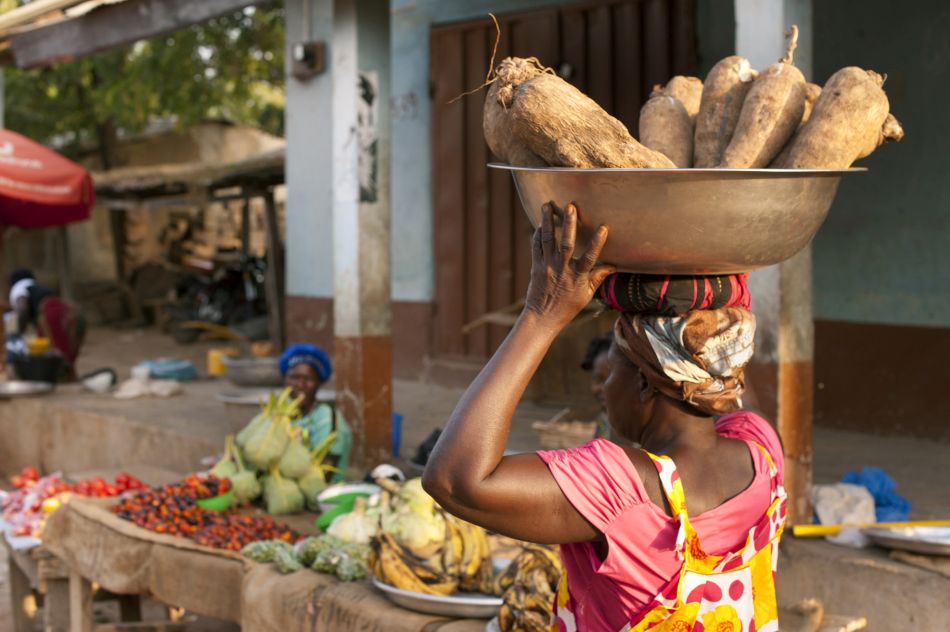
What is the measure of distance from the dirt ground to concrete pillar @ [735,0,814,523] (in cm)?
91

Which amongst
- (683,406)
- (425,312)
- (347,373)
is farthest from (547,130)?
(425,312)

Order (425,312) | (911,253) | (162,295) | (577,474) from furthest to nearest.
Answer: (162,295)
(425,312)
(911,253)
(577,474)

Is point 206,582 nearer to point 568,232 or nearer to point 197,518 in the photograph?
point 197,518

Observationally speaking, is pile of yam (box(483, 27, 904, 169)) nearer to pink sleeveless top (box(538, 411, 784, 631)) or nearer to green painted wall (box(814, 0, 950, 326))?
pink sleeveless top (box(538, 411, 784, 631))

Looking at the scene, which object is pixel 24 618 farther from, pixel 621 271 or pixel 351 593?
pixel 621 271

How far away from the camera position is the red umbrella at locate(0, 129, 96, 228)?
368 inches

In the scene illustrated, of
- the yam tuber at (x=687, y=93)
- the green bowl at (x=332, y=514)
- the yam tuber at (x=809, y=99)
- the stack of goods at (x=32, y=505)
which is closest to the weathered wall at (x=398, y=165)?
the stack of goods at (x=32, y=505)

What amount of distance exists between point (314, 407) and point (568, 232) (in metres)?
4.25

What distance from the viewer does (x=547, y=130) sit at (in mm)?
1950

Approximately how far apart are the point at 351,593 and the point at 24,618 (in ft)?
9.90

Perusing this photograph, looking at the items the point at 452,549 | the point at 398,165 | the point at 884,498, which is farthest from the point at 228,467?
the point at 398,165

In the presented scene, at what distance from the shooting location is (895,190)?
22.9ft

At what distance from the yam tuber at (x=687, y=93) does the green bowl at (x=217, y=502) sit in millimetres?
3418

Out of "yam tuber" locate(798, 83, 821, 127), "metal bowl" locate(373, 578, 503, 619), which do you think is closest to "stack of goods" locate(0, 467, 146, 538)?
"metal bowl" locate(373, 578, 503, 619)
